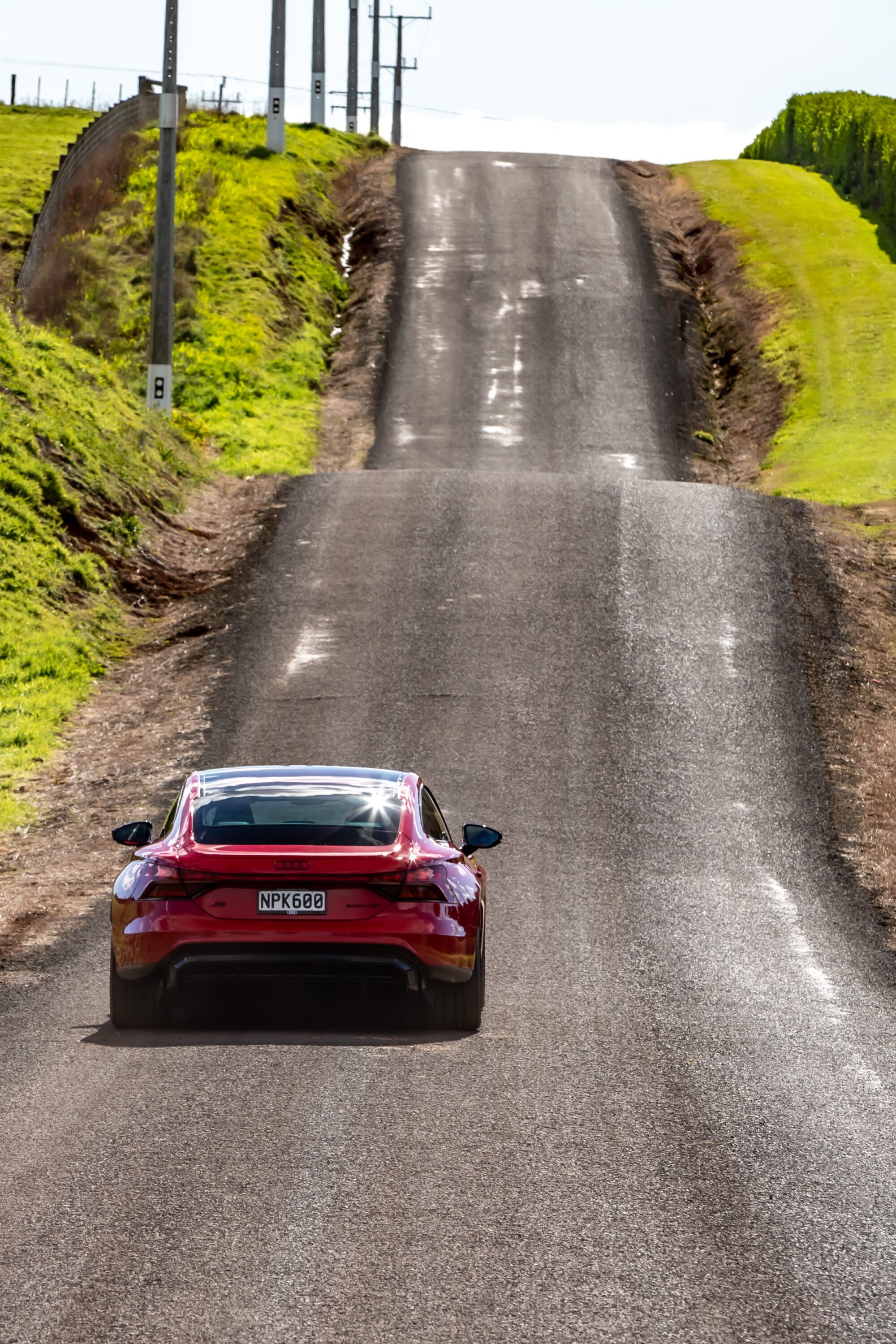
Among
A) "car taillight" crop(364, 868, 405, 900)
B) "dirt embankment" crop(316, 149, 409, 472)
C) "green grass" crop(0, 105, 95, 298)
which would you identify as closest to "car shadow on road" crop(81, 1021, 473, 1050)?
"car taillight" crop(364, 868, 405, 900)

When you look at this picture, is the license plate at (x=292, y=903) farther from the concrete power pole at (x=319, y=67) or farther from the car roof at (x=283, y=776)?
the concrete power pole at (x=319, y=67)

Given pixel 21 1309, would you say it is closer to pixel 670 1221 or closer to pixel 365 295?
pixel 670 1221

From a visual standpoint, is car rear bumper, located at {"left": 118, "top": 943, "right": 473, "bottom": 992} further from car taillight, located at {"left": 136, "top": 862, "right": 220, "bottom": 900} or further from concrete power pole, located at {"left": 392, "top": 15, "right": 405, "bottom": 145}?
concrete power pole, located at {"left": 392, "top": 15, "right": 405, "bottom": 145}

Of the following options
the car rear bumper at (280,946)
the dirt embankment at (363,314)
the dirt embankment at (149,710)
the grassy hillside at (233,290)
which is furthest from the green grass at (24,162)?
the car rear bumper at (280,946)

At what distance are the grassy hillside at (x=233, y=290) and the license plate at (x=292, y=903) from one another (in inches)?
921

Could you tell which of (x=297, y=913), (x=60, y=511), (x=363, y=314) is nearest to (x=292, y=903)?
(x=297, y=913)

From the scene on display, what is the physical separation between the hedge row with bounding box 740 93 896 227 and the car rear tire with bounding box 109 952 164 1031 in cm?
4650

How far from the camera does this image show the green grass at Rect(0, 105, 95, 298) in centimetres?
4650

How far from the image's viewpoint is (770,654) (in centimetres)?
2161

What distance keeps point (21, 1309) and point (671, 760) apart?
13719 millimetres

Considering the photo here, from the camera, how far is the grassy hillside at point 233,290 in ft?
116

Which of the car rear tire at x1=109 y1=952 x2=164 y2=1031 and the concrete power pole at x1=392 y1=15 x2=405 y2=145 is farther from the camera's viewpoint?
the concrete power pole at x1=392 y1=15 x2=405 y2=145

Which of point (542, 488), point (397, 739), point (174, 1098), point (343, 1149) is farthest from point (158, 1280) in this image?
point (542, 488)

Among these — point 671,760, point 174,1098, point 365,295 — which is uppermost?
point 365,295
